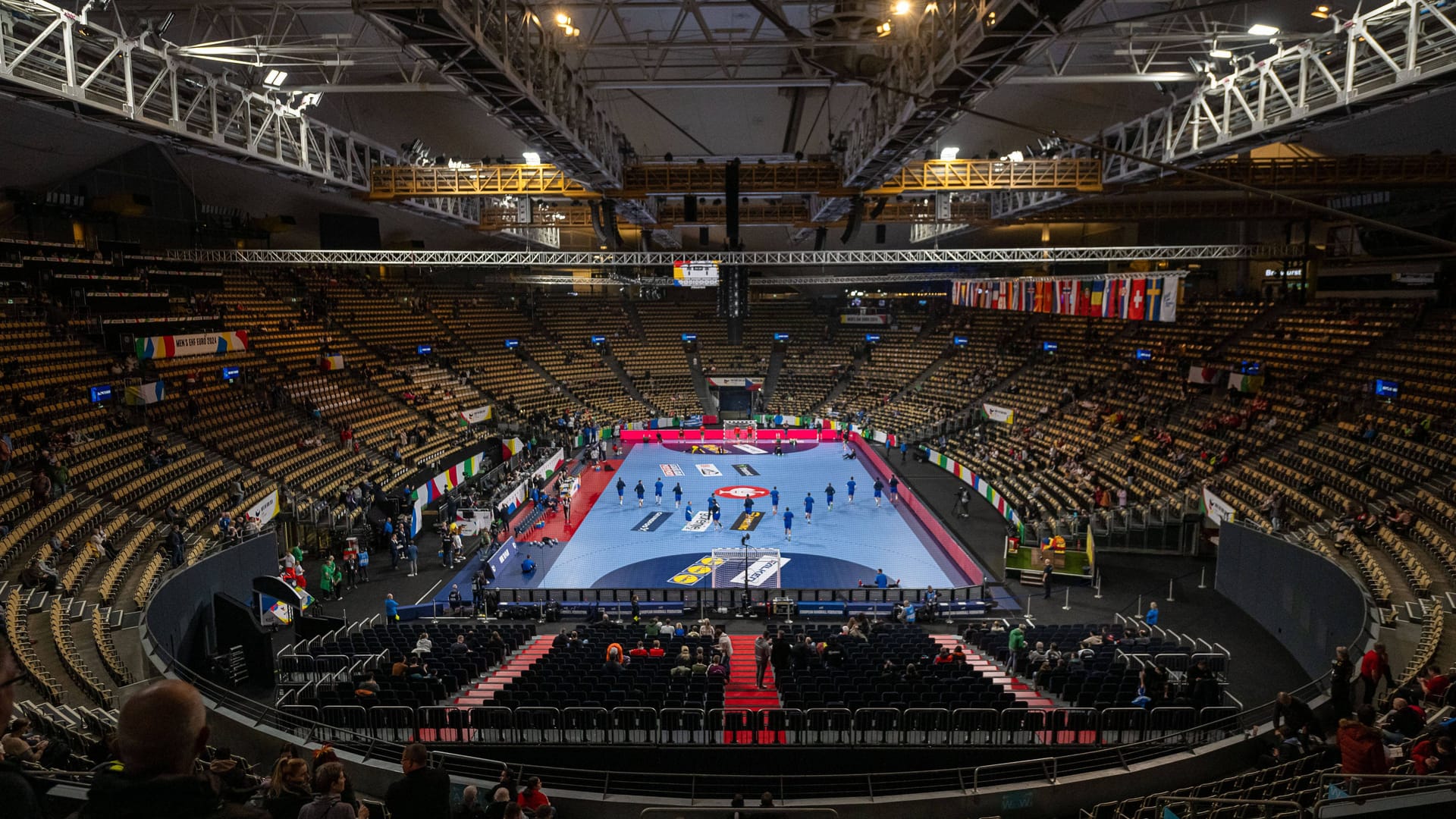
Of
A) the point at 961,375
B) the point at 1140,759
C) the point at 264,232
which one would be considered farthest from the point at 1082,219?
the point at 264,232

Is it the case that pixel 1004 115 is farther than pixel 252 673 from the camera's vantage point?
Yes

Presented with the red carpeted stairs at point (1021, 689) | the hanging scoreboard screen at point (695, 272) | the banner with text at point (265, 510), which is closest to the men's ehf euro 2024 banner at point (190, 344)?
the banner with text at point (265, 510)

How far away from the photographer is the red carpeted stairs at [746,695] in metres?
10.7

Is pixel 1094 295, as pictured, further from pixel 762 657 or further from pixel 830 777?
pixel 830 777

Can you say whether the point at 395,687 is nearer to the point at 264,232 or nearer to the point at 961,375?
the point at 264,232

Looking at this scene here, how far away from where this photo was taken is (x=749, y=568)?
21.9 meters

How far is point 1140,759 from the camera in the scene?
10.1 meters

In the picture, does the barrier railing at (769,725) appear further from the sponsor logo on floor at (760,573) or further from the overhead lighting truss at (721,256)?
the overhead lighting truss at (721,256)

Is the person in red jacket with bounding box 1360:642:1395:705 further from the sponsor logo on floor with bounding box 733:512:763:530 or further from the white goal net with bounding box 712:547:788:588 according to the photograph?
the sponsor logo on floor with bounding box 733:512:763:530

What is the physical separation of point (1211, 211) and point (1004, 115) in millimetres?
9177

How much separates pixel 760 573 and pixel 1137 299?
15.1 meters

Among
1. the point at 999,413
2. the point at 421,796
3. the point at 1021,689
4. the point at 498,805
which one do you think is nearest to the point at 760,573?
the point at 1021,689

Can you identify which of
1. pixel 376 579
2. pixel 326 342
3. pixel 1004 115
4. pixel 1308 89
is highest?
pixel 1004 115

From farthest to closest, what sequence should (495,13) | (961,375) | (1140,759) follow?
(961,375)
(495,13)
(1140,759)
